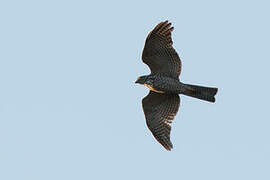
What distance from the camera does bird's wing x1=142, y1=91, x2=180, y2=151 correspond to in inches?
569

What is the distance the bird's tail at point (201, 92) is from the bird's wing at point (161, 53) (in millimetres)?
556

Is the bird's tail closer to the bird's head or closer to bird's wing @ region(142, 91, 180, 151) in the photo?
bird's wing @ region(142, 91, 180, 151)

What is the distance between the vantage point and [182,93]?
1412 centimetres

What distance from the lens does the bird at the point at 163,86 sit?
14055mm

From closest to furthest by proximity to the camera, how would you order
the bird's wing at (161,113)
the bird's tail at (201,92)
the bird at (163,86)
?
1. the bird's tail at (201,92)
2. the bird at (163,86)
3. the bird's wing at (161,113)

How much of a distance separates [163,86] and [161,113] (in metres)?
0.91

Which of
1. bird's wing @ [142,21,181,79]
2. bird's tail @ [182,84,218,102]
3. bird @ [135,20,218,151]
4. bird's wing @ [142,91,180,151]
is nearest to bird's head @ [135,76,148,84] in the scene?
bird @ [135,20,218,151]

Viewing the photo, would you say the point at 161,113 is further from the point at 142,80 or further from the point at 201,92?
the point at 201,92

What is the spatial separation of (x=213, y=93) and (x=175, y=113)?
56.4 inches

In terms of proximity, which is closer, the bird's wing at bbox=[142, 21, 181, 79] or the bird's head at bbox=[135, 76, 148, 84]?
the bird's wing at bbox=[142, 21, 181, 79]

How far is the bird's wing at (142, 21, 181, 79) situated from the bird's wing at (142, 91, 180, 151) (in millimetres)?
756

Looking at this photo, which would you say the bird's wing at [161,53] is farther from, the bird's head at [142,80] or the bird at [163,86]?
the bird's head at [142,80]

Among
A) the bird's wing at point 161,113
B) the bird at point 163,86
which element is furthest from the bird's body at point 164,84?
the bird's wing at point 161,113

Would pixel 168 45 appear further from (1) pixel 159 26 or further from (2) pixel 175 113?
(2) pixel 175 113
